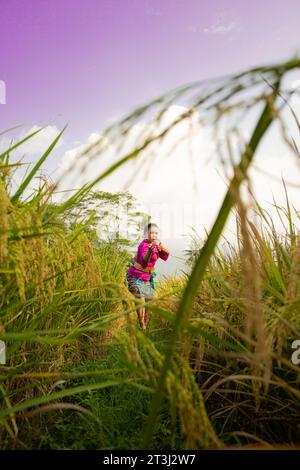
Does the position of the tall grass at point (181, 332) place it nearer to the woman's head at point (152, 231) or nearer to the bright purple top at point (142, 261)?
the bright purple top at point (142, 261)

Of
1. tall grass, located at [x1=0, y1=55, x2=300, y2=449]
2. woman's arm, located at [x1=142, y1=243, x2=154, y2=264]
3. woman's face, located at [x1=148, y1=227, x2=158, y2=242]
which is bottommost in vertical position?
tall grass, located at [x1=0, y1=55, x2=300, y2=449]

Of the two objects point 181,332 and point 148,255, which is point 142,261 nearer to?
A: point 148,255

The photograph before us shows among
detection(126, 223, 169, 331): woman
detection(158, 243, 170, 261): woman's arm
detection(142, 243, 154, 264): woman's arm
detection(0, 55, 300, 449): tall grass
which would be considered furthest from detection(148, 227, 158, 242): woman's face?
detection(0, 55, 300, 449): tall grass

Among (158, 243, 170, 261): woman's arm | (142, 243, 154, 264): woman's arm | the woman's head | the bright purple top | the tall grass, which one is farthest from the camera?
(158, 243, 170, 261): woman's arm

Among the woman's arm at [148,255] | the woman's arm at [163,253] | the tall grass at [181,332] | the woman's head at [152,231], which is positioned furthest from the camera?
the woman's arm at [163,253]

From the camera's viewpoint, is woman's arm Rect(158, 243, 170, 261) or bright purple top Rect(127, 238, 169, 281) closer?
bright purple top Rect(127, 238, 169, 281)

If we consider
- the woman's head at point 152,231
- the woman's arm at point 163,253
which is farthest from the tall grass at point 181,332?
the woman's arm at point 163,253

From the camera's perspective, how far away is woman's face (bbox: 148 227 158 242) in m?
5.53

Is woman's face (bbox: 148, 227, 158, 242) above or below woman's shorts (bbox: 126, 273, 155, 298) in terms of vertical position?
above

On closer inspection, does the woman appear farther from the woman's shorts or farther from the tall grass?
the tall grass

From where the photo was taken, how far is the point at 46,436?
1.65 metres

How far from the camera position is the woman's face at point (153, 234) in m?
5.53
